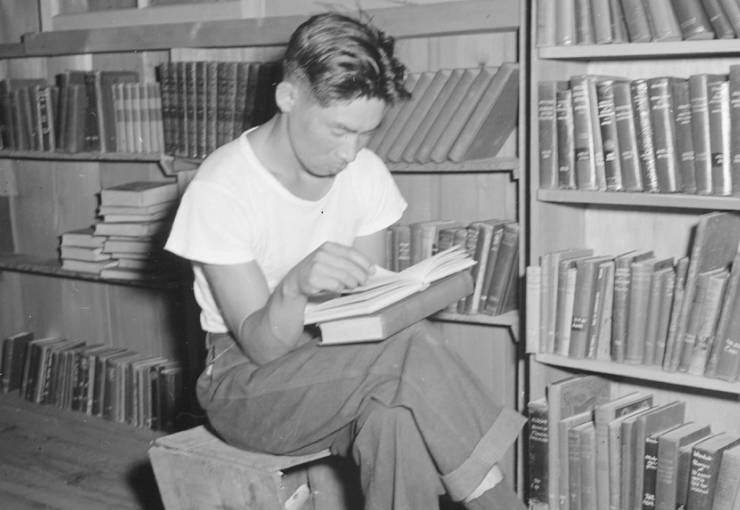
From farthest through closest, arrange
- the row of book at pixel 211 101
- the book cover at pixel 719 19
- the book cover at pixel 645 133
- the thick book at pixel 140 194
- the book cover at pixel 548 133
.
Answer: the thick book at pixel 140 194 → the row of book at pixel 211 101 → the book cover at pixel 548 133 → the book cover at pixel 645 133 → the book cover at pixel 719 19

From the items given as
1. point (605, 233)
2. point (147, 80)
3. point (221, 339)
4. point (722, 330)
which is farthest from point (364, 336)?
point (147, 80)

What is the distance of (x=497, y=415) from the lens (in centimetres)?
156

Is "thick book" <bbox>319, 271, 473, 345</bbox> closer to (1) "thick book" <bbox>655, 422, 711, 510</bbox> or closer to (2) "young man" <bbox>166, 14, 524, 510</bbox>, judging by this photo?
(2) "young man" <bbox>166, 14, 524, 510</bbox>

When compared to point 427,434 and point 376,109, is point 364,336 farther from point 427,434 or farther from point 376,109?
point 376,109

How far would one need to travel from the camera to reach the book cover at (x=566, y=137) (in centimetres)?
203

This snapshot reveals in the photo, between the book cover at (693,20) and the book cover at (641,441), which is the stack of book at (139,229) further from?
the book cover at (693,20)

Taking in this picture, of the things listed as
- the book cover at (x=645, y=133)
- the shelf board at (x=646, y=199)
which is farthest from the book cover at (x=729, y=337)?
the book cover at (x=645, y=133)

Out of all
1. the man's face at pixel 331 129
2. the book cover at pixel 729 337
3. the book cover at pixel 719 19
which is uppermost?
the book cover at pixel 719 19

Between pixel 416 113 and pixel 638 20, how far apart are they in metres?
0.60

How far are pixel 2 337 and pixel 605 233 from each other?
8.40ft

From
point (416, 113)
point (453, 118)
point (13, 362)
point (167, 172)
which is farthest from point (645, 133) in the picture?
point (13, 362)

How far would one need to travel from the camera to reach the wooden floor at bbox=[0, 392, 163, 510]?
2.47 m

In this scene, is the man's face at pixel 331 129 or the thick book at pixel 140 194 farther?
the thick book at pixel 140 194

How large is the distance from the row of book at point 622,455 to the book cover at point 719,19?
0.83m
